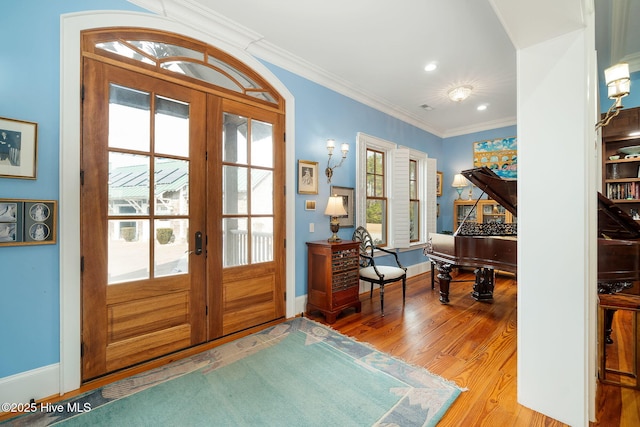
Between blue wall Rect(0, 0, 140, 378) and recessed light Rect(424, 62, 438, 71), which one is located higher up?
recessed light Rect(424, 62, 438, 71)

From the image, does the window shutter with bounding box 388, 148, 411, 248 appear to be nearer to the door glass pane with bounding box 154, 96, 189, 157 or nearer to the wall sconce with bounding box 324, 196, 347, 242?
the wall sconce with bounding box 324, 196, 347, 242

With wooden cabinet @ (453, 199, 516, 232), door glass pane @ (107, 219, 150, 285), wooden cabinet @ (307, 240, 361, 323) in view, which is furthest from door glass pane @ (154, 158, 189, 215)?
wooden cabinet @ (453, 199, 516, 232)

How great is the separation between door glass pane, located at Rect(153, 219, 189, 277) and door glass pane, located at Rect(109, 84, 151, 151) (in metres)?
0.67

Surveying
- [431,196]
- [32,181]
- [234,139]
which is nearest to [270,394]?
[32,181]

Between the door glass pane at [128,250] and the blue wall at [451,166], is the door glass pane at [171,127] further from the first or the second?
the blue wall at [451,166]

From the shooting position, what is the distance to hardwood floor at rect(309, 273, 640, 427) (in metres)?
1.64

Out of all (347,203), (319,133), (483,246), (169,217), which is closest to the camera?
(169,217)

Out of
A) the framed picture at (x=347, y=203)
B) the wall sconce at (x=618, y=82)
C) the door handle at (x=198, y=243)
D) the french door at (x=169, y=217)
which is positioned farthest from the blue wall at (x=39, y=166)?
the wall sconce at (x=618, y=82)

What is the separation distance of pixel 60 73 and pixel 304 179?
2.23 m

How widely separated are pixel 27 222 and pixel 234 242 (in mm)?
1451

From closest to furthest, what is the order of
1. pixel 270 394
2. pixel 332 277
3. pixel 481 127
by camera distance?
pixel 270 394, pixel 332 277, pixel 481 127

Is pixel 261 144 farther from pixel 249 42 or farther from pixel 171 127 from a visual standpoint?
pixel 249 42

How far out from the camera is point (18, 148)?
1.71 m

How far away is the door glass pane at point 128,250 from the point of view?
2.07 metres
